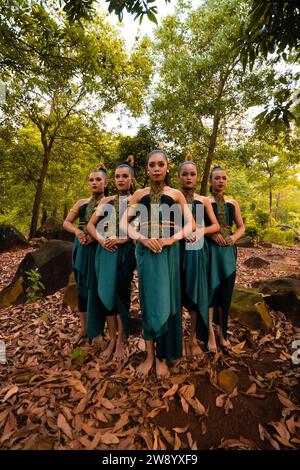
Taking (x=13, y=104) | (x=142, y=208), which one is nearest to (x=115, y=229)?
(x=142, y=208)

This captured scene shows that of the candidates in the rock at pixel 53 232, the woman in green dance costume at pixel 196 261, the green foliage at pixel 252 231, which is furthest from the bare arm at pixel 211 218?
the green foliage at pixel 252 231

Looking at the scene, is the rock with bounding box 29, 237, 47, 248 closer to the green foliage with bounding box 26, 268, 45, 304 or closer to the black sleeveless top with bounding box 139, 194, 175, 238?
the green foliage with bounding box 26, 268, 45, 304

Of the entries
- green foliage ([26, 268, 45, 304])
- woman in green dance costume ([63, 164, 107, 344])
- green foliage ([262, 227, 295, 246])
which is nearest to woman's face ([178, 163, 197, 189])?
woman in green dance costume ([63, 164, 107, 344])

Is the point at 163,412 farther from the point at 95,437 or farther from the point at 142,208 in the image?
the point at 142,208

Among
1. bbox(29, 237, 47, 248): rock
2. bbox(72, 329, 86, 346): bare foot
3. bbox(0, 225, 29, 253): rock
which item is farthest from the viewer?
bbox(29, 237, 47, 248): rock

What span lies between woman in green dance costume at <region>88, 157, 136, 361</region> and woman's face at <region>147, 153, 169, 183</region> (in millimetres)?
429

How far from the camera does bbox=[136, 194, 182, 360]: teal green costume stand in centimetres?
→ 265

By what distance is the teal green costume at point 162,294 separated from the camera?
8.68 ft

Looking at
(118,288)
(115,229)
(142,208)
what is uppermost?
(142,208)

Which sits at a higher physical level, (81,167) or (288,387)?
(81,167)
